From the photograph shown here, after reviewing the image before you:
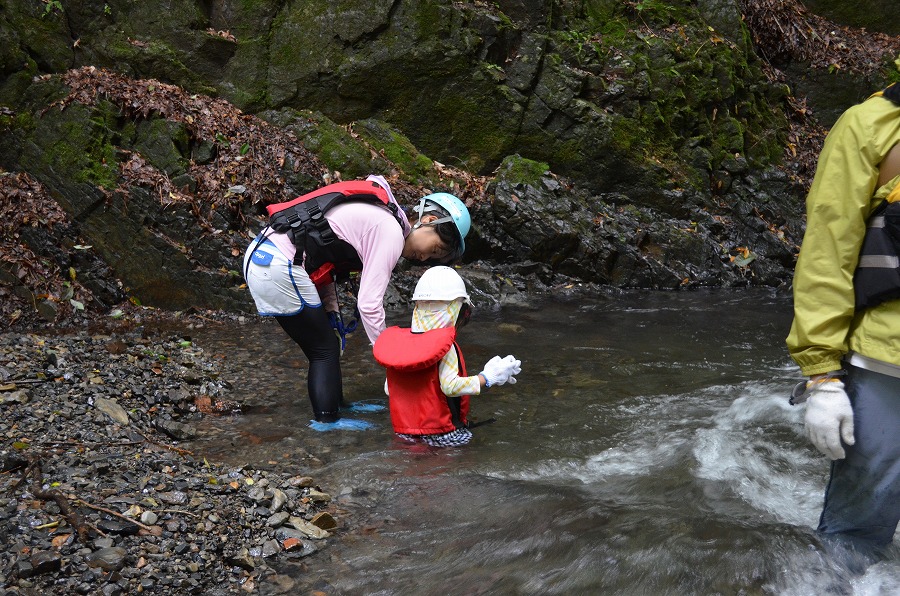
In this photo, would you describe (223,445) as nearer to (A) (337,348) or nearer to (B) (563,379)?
(A) (337,348)

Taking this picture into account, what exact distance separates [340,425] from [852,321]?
3440mm

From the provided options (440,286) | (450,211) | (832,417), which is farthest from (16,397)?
(832,417)

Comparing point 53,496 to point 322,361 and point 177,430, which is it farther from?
point 322,361

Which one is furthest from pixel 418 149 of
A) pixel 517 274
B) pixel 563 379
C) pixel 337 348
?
pixel 337 348

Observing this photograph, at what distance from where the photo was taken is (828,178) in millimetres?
2426

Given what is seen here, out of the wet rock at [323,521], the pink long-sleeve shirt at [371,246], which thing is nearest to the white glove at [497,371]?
the pink long-sleeve shirt at [371,246]

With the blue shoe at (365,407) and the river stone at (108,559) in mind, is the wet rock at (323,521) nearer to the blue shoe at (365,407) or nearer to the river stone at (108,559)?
the river stone at (108,559)

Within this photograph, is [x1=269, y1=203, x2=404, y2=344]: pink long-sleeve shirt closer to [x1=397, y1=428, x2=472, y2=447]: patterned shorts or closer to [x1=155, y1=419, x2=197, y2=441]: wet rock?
[x1=397, y1=428, x2=472, y2=447]: patterned shorts

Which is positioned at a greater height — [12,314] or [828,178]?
[828,178]

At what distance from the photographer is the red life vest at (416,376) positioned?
4258 mm

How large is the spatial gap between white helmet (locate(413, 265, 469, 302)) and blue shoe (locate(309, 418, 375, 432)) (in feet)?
3.85

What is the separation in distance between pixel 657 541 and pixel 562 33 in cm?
997

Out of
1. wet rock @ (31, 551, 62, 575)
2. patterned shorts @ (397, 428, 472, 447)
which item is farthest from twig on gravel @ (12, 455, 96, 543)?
patterned shorts @ (397, 428, 472, 447)

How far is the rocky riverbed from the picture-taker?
9.11 feet
